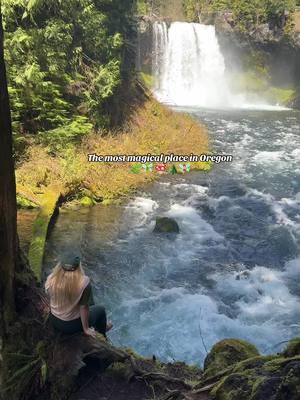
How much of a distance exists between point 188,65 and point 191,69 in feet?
1.52

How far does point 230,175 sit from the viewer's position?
19.5 meters

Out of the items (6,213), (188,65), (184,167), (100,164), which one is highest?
(6,213)

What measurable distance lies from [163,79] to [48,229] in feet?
102

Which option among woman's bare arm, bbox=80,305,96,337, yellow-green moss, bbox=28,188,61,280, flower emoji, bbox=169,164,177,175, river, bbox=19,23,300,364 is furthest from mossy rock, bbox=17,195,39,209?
woman's bare arm, bbox=80,305,96,337

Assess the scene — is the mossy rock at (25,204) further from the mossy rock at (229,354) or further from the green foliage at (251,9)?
the green foliage at (251,9)

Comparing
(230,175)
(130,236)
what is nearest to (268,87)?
(230,175)

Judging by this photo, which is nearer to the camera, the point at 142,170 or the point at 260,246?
the point at 260,246

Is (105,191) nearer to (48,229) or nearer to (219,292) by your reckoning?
(48,229)

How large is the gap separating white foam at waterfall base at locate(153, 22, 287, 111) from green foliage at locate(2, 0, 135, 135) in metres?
18.7

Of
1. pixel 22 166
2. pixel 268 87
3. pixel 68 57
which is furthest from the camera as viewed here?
pixel 268 87

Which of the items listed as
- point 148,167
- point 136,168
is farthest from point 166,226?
point 148,167

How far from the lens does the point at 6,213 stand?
13.7ft

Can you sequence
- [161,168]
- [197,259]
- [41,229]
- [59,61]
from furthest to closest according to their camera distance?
[161,168] → [59,61] → [197,259] → [41,229]

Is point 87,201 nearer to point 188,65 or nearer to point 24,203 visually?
point 24,203
